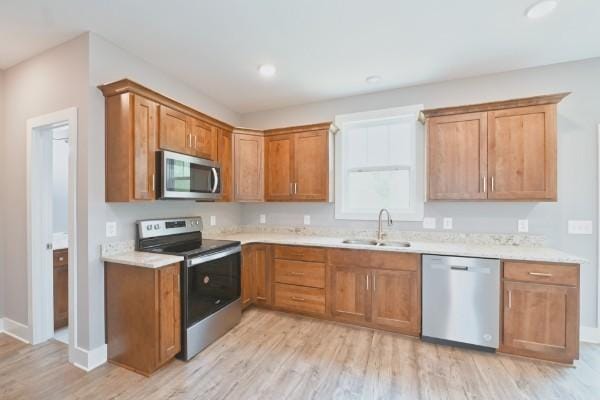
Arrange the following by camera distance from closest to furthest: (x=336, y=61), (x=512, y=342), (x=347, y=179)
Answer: (x=512, y=342), (x=336, y=61), (x=347, y=179)

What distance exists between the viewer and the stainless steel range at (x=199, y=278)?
2.30m

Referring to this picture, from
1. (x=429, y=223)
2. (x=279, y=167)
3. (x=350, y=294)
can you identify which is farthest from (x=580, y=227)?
(x=279, y=167)

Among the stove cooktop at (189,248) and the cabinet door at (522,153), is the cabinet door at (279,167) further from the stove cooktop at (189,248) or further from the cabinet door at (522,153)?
the cabinet door at (522,153)

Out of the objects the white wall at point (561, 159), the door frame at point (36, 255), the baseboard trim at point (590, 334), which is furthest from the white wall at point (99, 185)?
the baseboard trim at point (590, 334)

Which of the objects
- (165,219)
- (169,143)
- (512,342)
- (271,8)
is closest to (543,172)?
(512,342)

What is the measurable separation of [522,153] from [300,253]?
8.10 ft

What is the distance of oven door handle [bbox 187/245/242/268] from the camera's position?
91.7 inches

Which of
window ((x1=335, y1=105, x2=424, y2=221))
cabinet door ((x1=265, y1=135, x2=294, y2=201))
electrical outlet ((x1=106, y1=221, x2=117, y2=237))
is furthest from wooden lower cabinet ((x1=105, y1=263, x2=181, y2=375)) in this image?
window ((x1=335, y1=105, x2=424, y2=221))

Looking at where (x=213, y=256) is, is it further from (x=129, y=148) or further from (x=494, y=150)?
(x=494, y=150)

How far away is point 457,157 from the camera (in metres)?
2.79

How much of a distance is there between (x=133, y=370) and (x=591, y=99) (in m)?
4.89

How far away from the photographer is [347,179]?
3.67m

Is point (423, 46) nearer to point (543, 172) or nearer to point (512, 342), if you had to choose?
point (543, 172)

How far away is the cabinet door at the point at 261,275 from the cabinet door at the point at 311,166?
2.77ft
